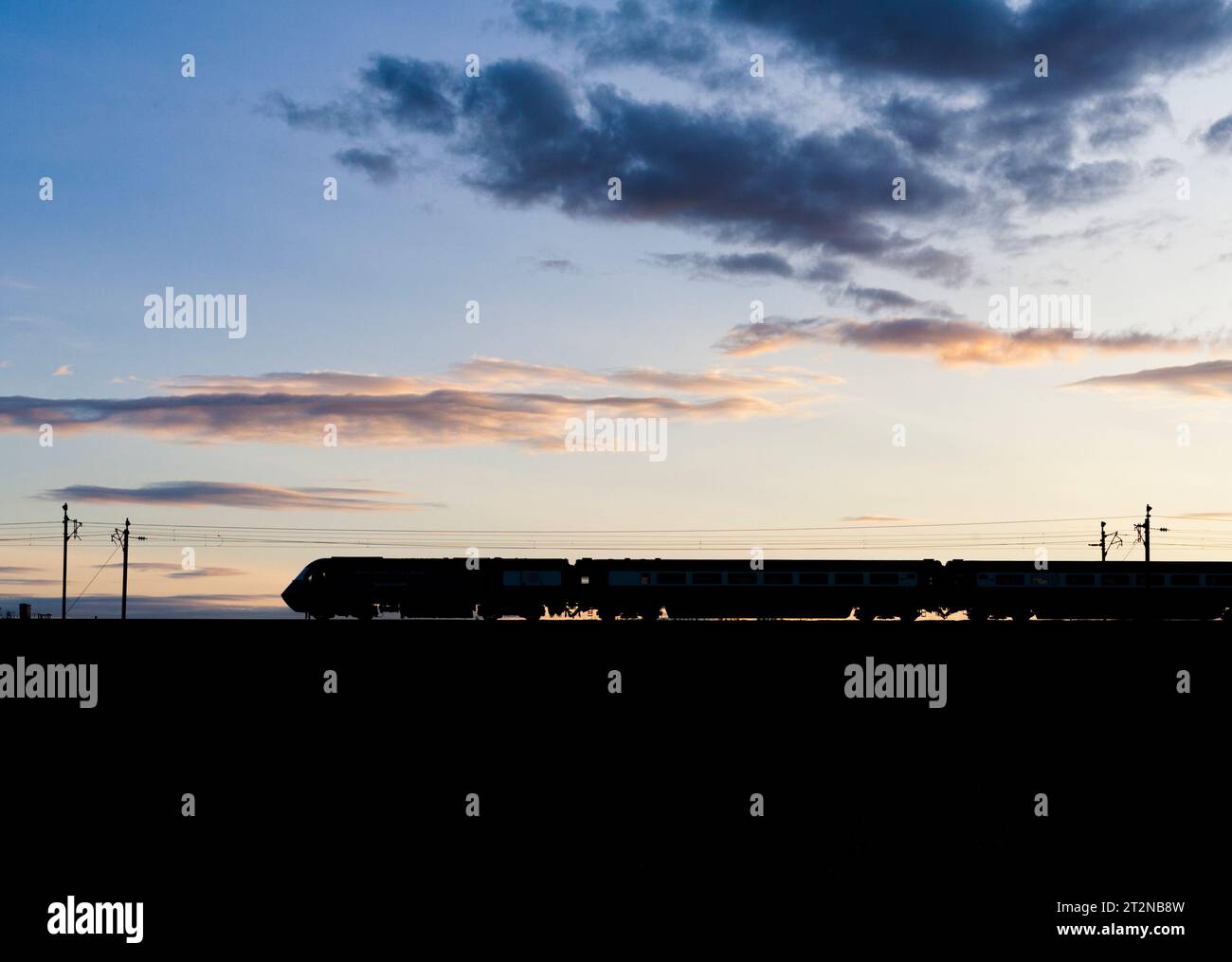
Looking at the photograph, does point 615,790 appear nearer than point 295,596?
Yes

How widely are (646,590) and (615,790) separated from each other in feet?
110

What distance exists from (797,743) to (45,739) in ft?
75.1

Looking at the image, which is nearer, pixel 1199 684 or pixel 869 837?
pixel 869 837

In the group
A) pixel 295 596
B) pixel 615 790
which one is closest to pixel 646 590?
pixel 295 596

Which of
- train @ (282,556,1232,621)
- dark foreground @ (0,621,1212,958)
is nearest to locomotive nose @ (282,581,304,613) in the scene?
train @ (282,556,1232,621)

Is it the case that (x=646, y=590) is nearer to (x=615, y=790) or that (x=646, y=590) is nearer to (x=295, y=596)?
(x=295, y=596)

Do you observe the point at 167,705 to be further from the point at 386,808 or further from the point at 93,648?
the point at 386,808

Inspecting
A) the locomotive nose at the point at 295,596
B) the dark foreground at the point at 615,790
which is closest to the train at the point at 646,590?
the locomotive nose at the point at 295,596

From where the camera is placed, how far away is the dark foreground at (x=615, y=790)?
2505cm

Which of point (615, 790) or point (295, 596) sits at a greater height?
point (295, 596)

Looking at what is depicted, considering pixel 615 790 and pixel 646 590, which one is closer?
pixel 615 790

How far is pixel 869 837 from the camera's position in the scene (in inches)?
1175

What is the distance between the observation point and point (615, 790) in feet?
107
